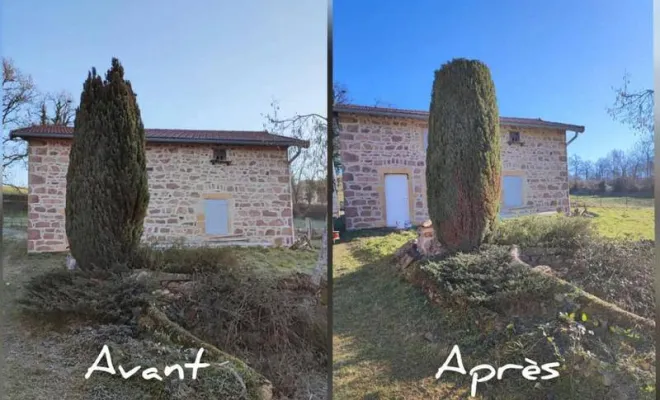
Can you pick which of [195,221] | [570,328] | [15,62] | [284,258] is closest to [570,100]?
[570,328]

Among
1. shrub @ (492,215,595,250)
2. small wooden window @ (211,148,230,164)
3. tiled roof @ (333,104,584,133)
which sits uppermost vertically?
tiled roof @ (333,104,584,133)

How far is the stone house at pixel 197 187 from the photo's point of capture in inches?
91.2

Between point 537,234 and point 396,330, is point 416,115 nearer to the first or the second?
point 537,234

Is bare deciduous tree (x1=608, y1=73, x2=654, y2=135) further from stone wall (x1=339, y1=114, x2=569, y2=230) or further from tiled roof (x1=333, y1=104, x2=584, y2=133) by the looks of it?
stone wall (x1=339, y1=114, x2=569, y2=230)

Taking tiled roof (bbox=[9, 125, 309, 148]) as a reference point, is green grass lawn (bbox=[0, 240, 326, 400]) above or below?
below

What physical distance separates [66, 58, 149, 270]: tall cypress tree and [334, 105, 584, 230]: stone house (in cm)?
109

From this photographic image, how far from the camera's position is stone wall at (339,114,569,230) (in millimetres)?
2391

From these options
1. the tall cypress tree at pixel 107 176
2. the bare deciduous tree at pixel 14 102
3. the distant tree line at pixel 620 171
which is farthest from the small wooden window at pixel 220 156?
the distant tree line at pixel 620 171

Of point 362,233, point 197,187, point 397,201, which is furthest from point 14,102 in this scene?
point 397,201

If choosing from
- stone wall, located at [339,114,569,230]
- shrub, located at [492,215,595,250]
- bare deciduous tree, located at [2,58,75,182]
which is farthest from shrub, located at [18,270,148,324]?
shrub, located at [492,215,595,250]

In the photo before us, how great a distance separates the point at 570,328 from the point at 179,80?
2.39m

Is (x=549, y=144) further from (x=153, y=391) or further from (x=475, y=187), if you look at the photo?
(x=153, y=391)

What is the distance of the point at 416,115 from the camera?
2395 millimetres

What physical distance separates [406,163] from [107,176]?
5.14ft
